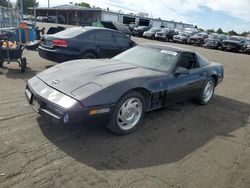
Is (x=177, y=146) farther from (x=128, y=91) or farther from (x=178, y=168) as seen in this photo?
(x=128, y=91)

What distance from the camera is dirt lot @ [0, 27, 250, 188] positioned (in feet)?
9.47

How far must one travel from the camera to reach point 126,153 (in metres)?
3.46

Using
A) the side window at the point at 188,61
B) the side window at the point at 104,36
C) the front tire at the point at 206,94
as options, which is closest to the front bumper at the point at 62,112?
the side window at the point at 188,61

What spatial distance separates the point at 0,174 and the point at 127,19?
210 ft

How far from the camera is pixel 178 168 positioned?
3266 mm

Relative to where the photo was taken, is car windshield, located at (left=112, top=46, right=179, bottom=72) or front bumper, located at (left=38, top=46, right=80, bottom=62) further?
front bumper, located at (left=38, top=46, right=80, bottom=62)

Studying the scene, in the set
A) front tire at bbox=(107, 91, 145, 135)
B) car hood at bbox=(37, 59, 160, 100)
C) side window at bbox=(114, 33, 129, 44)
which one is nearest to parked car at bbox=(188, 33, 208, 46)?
side window at bbox=(114, 33, 129, 44)

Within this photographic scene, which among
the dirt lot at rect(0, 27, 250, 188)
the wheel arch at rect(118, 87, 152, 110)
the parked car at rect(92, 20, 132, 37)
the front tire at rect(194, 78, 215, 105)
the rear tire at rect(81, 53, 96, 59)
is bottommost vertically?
the dirt lot at rect(0, 27, 250, 188)

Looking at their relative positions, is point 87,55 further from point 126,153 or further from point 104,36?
point 126,153

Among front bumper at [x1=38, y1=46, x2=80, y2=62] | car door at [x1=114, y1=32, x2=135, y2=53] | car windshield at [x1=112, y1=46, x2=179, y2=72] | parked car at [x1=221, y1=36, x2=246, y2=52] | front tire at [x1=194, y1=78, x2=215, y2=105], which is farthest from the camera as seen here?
parked car at [x1=221, y1=36, x2=246, y2=52]

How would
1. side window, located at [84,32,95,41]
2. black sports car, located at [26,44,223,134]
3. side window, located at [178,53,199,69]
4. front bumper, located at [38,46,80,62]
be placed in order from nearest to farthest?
1. black sports car, located at [26,44,223,134]
2. side window, located at [178,53,199,69]
3. front bumper, located at [38,46,80,62]
4. side window, located at [84,32,95,41]

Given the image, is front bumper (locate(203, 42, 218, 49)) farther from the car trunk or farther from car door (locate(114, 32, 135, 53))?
the car trunk

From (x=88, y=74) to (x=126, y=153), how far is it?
139cm

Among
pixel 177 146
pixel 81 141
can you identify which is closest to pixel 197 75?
pixel 177 146
